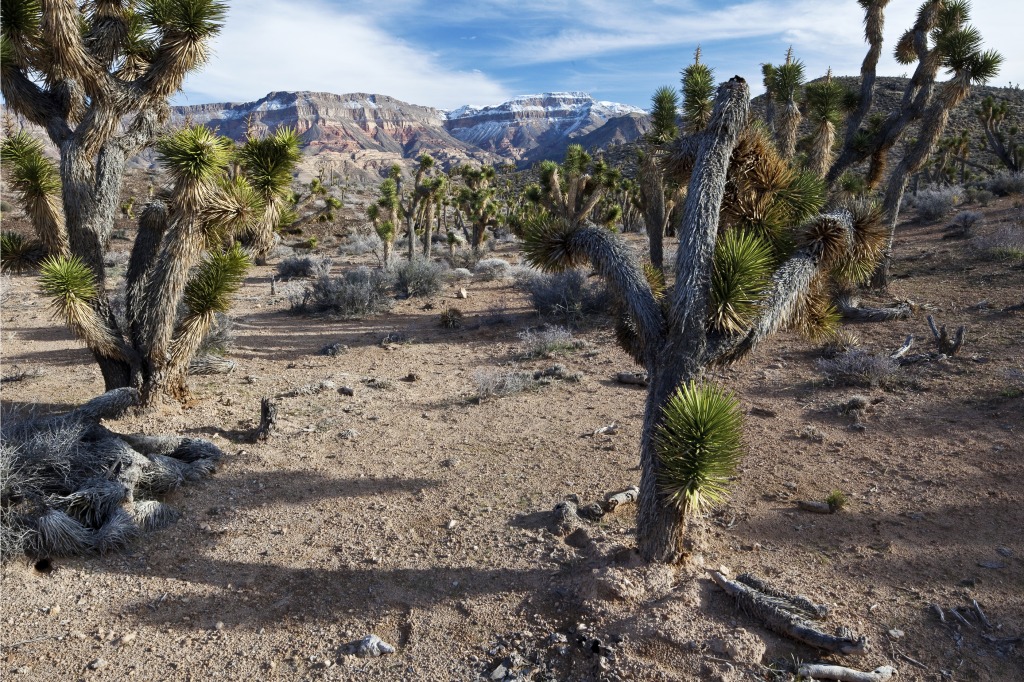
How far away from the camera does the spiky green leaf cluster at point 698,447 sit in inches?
144

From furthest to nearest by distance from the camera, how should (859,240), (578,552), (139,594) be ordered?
1. (859,240)
2. (578,552)
3. (139,594)

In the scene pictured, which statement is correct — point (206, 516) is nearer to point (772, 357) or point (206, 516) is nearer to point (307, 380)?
point (307, 380)

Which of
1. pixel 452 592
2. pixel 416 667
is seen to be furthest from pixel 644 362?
pixel 416 667

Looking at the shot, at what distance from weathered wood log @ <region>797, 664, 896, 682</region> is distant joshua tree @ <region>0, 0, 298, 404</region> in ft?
22.9

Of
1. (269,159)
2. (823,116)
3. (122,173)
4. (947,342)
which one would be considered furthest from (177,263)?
(823,116)

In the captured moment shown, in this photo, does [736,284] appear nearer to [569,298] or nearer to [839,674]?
[839,674]

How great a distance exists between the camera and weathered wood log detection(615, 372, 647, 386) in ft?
29.0

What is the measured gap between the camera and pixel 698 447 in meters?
3.67

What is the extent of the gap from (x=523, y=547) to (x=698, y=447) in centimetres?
178

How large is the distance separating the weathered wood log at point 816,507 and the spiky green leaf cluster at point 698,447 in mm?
1993

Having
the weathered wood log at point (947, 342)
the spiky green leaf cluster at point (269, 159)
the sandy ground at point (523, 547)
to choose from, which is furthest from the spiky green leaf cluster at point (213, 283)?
the weathered wood log at point (947, 342)

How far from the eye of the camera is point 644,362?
15.8 ft

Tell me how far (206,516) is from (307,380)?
13.7 ft

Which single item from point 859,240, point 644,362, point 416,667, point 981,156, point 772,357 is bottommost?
point 416,667
